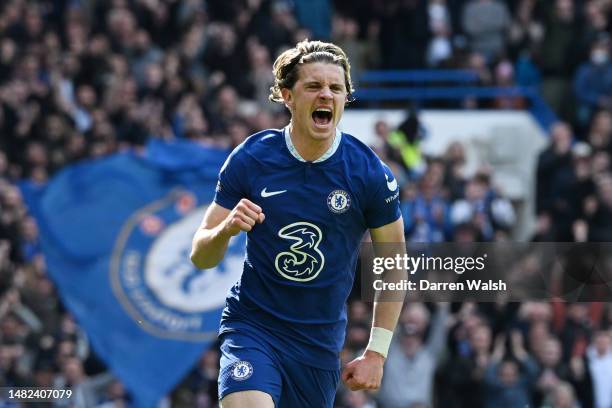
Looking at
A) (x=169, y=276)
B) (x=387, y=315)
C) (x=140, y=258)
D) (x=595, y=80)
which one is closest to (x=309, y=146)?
(x=387, y=315)

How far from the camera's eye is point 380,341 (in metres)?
7.63

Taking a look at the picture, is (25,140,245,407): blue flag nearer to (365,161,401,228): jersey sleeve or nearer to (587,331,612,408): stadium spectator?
(587,331,612,408): stadium spectator

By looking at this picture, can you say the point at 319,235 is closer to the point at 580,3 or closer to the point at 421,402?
the point at 421,402

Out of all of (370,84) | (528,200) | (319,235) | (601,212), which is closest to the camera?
(319,235)

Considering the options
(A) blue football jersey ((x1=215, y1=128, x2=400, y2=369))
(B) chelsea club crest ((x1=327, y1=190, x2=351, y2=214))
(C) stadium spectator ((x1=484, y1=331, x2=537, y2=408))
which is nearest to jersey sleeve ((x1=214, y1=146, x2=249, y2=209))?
(A) blue football jersey ((x1=215, y1=128, x2=400, y2=369))

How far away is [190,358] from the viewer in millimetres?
13648

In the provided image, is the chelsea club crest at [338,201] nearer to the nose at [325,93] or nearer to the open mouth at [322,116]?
the open mouth at [322,116]

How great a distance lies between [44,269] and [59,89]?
3.42 metres

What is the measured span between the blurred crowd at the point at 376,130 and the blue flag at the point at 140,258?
1.08ft

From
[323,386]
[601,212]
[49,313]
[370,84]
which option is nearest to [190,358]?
[49,313]

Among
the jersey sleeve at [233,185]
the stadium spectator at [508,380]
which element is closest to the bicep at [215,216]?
the jersey sleeve at [233,185]

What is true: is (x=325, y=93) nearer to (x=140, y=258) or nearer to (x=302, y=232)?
(x=302, y=232)

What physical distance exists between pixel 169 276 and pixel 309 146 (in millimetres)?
6366

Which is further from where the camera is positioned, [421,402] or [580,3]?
[580,3]
